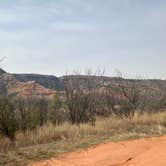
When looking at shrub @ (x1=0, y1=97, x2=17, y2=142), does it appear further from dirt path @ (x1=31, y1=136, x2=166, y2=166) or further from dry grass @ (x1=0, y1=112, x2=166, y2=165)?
dirt path @ (x1=31, y1=136, x2=166, y2=166)

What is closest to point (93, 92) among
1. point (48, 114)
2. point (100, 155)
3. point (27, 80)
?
point (48, 114)

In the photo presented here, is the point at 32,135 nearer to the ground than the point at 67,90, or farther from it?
nearer to the ground

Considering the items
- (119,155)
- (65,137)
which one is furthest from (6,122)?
(119,155)

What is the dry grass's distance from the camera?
10266 mm

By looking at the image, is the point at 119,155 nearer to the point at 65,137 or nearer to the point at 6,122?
the point at 65,137

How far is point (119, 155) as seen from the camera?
920cm

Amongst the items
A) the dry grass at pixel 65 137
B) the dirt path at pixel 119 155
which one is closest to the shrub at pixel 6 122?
the dry grass at pixel 65 137

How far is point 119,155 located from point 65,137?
4729 mm

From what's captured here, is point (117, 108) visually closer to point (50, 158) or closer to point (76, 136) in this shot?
point (76, 136)

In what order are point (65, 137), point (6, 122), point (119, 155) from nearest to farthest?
1. point (119, 155)
2. point (65, 137)
3. point (6, 122)

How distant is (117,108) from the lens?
23422 mm

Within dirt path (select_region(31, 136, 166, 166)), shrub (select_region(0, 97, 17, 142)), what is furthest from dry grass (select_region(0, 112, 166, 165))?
dirt path (select_region(31, 136, 166, 166))

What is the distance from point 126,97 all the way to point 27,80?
63098 mm

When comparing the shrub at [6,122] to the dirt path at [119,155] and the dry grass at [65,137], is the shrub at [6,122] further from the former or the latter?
the dirt path at [119,155]
